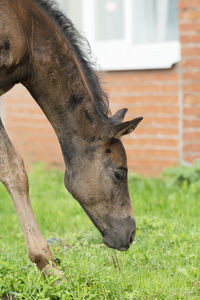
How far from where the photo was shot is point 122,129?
3621mm

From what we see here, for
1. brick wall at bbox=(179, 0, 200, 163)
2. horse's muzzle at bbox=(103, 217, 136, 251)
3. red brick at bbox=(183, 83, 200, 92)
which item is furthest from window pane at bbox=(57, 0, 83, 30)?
horse's muzzle at bbox=(103, 217, 136, 251)

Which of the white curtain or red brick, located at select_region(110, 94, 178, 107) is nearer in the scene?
red brick, located at select_region(110, 94, 178, 107)

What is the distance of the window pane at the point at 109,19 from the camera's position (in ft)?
27.2

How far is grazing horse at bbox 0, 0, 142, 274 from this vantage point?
3.68 metres

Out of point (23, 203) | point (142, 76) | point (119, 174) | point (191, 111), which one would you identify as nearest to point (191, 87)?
point (191, 111)

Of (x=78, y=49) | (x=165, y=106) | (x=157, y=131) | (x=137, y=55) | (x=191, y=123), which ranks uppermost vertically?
(x=78, y=49)

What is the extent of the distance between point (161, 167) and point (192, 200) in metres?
1.77

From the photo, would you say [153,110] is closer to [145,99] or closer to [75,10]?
[145,99]

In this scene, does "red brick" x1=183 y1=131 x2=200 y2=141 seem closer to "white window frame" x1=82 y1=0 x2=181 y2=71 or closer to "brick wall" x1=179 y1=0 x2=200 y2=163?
"brick wall" x1=179 y1=0 x2=200 y2=163

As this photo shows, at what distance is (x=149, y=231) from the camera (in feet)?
16.2

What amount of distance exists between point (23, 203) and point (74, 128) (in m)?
0.64

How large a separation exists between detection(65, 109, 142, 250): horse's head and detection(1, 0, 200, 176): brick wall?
3852mm

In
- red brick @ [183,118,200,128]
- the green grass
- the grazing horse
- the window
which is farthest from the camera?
the window

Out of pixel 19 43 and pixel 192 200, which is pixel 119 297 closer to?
pixel 19 43
